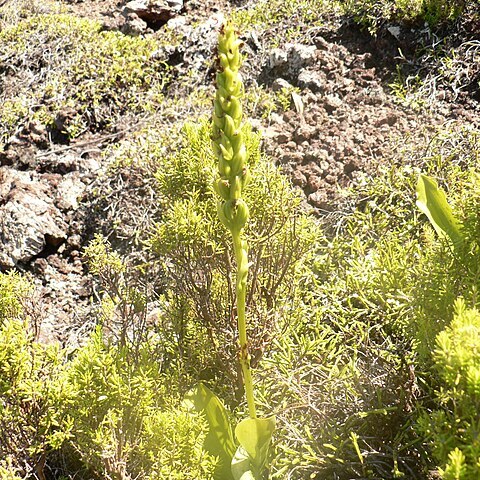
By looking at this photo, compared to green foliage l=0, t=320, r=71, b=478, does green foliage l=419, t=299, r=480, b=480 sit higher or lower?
higher

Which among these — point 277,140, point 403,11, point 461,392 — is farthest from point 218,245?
point 403,11

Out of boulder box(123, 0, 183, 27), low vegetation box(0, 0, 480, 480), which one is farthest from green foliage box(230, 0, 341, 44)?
low vegetation box(0, 0, 480, 480)

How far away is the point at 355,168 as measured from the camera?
3752 mm

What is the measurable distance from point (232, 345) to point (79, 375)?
0.69 m

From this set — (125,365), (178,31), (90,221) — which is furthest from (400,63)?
(125,365)

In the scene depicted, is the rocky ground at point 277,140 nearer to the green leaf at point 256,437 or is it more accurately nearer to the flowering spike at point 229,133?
the green leaf at point 256,437

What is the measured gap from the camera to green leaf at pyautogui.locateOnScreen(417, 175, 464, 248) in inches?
92.7

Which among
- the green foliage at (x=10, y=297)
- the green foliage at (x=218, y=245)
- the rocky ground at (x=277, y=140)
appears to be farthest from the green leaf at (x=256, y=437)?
the rocky ground at (x=277, y=140)

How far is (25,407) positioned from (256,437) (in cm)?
85

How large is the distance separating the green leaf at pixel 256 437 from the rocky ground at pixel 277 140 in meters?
1.53

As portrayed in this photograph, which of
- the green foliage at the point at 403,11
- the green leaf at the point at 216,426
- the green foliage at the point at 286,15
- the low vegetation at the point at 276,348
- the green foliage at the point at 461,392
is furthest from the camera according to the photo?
the green foliage at the point at 286,15

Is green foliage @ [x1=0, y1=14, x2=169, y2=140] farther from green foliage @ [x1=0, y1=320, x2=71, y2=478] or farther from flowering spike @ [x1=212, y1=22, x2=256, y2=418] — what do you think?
flowering spike @ [x1=212, y1=22, x2=256, y2=418]

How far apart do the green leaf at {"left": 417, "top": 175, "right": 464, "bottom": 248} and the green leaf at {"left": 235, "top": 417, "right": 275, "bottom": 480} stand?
987 mm

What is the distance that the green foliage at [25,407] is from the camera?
209 centimetres
